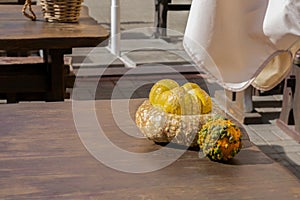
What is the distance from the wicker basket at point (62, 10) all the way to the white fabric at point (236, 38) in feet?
5.41

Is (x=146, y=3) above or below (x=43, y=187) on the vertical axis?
below

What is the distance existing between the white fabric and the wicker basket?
1649 mm

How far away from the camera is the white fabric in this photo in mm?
978

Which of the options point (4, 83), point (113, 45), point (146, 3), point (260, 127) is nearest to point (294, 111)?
point (260, 127)

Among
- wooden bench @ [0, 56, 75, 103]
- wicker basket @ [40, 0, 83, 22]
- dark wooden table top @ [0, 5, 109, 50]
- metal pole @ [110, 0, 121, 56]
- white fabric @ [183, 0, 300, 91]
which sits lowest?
metal pole @ [110, 0, 121, 56]

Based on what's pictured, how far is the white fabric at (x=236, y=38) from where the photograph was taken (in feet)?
3.21

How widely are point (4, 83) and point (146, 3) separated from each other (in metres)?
7.00

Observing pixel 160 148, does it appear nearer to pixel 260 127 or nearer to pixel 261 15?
pixel 261 15

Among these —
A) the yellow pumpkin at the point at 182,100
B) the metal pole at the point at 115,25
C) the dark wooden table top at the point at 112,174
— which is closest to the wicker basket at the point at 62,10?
the dark wooden table top at the point at 112,174

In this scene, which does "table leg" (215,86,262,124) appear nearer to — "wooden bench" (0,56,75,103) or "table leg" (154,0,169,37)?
"wooden bench" (0,56,75,103)

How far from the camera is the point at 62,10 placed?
2609 mm

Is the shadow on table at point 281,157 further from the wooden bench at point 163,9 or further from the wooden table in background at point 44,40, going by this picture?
the wooden bench at point 163,9

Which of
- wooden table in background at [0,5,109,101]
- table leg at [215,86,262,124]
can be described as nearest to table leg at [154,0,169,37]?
table leg at [215,86,262,124]

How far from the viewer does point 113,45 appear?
5695 millimetres
